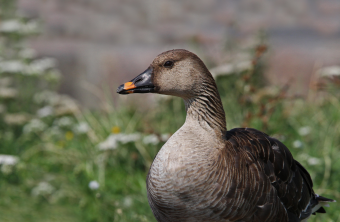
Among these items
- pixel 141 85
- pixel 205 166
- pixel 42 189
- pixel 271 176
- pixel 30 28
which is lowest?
pixel 42 189

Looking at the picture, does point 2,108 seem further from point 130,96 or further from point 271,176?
point 271,176

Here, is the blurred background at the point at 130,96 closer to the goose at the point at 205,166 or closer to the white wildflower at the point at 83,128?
the white wildflower at the point at 83,128

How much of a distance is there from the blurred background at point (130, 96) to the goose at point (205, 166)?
3.23 feet

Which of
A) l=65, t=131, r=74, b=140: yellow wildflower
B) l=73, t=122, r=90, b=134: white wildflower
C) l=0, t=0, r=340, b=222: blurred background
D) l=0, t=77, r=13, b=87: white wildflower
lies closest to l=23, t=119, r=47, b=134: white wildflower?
l=0, t=0, r=340, b=222: blurred background

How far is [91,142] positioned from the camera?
5129mm

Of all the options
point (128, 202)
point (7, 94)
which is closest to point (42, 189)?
point (128, 202)

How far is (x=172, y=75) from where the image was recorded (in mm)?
2553

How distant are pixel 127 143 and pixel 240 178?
7.36 ft

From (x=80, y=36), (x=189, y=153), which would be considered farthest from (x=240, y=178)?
(x=80, y=36)

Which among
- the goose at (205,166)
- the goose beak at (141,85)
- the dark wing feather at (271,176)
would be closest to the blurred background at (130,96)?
the dark wing feather at (271,176)

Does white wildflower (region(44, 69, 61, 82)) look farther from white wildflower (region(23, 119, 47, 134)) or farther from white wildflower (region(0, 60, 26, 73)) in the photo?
white wildflower (region(23, 119, 47, 134))

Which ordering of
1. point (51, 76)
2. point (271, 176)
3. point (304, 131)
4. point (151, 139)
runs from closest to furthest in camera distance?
point (271, 176)
point (151, 139)
point (304, 131)
point (51, 76)

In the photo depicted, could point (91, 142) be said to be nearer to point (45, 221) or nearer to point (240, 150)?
point (45, 221)

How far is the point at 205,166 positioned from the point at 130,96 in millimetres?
3676
